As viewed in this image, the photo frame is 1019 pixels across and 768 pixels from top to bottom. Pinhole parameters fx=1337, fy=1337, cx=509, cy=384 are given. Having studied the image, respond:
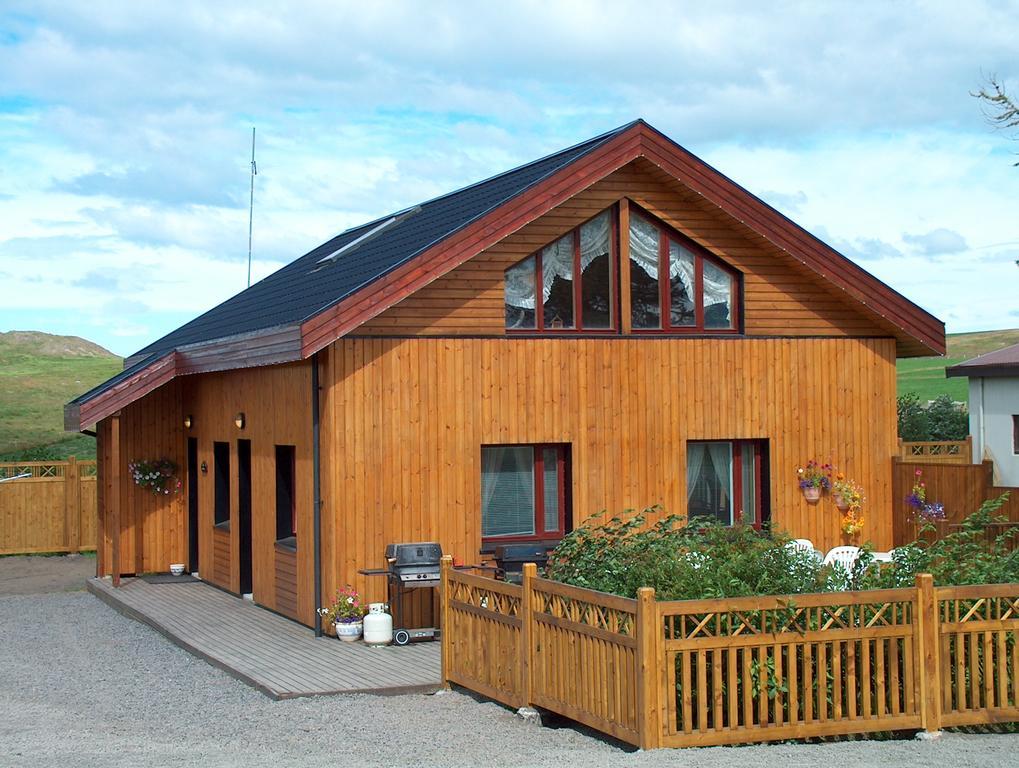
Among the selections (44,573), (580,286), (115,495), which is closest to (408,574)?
(580,286)

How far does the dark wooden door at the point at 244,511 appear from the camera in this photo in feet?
58.8

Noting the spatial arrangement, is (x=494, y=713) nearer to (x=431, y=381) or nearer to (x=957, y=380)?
(x=431, y=381)

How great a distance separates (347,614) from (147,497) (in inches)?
293

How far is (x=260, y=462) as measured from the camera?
1703cm

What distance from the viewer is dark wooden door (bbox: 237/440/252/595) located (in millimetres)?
17922

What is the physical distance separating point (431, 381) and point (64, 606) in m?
7.17

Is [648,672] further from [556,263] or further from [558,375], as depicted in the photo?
[556,263]

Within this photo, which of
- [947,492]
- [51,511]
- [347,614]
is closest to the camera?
[347,614]

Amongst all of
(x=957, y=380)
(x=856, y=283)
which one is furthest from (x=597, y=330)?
(x=957, y=380)

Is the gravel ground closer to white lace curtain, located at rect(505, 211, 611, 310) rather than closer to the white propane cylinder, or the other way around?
the white propane cylinder

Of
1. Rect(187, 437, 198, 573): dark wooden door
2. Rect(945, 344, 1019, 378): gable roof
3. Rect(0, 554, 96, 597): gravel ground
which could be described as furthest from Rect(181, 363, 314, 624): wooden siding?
Rect(945, 344, 1019, 378): gable roof

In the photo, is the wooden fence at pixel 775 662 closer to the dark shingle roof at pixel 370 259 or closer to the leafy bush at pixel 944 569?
the leafy bush at pixel 944 569

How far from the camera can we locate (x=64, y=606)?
738 inches

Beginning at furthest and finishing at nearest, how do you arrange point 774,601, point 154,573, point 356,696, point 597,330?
1. point 154,573
2. point 597,330
3. point 356,696
4. point 774,601
